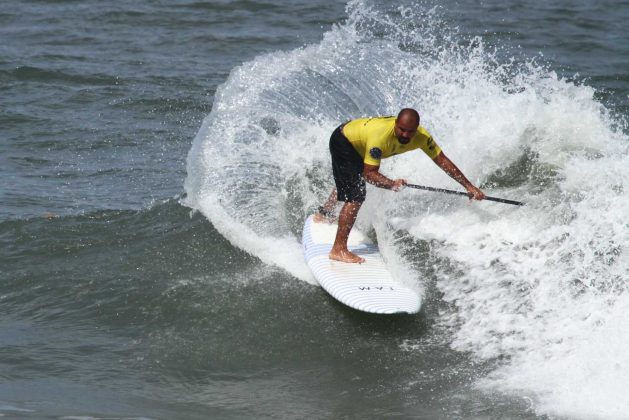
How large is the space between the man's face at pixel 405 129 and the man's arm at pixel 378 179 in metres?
0.32

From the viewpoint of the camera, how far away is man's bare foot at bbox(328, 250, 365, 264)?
7.82 m

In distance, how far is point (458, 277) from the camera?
7.91m

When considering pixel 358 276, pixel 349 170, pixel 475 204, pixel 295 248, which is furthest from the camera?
pixel 475 204

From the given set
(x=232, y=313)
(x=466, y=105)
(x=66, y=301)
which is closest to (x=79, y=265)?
(x=66, y=301)

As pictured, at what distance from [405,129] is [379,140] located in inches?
12.5

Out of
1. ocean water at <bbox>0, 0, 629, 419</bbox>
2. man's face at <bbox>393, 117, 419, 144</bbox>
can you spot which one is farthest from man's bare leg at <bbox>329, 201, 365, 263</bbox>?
man's face at <bbox>393, 117, 419, 144</bbox>

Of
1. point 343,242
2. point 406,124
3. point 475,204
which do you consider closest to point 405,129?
point 406,124

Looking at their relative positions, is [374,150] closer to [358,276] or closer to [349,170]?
[349,170]

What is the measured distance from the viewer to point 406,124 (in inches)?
273

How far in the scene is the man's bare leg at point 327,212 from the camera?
28.6ft

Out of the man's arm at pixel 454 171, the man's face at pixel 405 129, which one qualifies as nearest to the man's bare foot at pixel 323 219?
the man's arm at pixel 454 171

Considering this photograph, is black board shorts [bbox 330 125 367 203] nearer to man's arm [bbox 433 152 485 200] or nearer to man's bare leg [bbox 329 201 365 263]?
man's bare leg [bbox 329 201 365 263]

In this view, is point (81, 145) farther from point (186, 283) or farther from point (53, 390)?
point (53, 390)

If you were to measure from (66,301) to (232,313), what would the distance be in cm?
148
